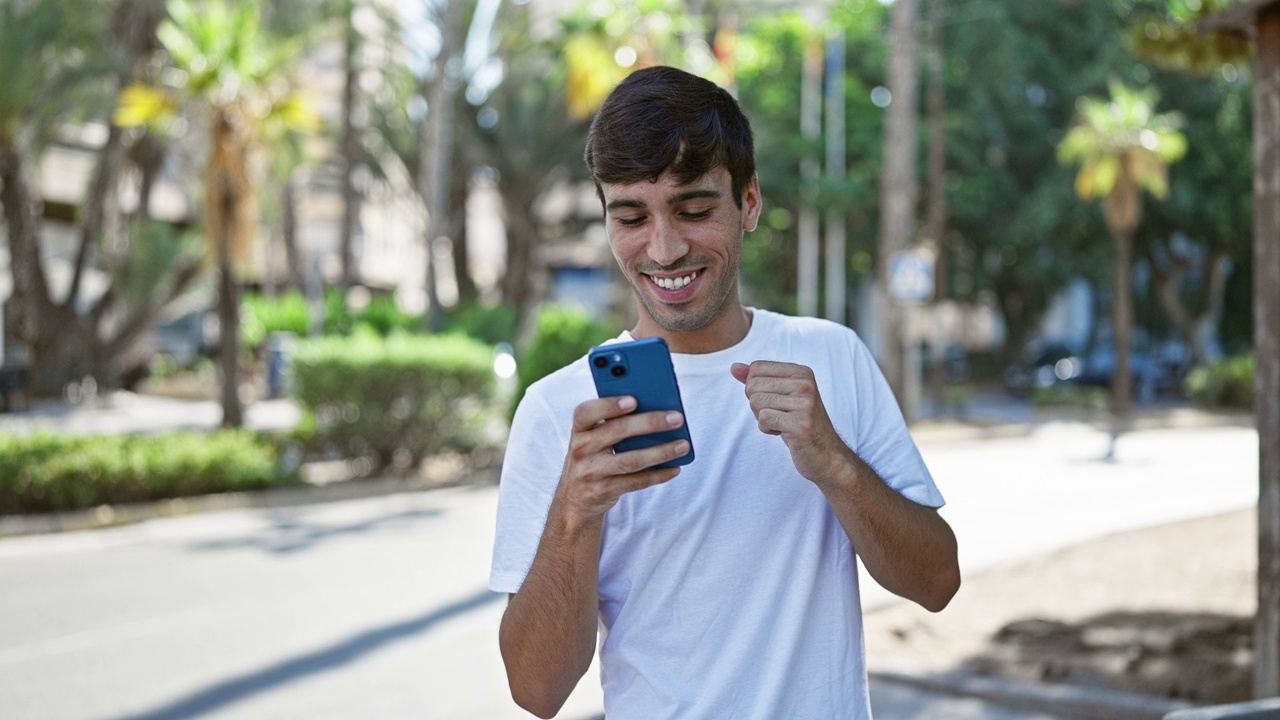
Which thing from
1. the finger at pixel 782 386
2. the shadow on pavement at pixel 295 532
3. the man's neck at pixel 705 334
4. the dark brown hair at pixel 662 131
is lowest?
the shadow on pavement at pixel 295 532

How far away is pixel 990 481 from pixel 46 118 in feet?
66.0

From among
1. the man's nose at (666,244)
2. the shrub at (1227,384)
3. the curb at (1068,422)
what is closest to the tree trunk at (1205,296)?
the shrub at (1227,384)

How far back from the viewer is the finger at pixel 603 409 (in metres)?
1.88

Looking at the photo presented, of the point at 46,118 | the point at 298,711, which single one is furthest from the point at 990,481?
the point at 46,118

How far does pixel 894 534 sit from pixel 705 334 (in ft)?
1.46

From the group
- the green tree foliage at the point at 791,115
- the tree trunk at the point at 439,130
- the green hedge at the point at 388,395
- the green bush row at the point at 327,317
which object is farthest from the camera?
the green tree foliage at the point at 791,115

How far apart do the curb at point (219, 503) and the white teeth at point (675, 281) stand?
1189cm

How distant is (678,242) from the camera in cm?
213

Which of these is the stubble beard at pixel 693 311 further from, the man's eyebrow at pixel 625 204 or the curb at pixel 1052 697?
the curb at pixel 1052 697

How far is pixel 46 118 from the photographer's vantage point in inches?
1067

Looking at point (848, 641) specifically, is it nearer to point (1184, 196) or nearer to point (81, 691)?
point (81, 691)

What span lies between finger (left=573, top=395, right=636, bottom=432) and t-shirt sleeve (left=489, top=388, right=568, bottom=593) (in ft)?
0.84

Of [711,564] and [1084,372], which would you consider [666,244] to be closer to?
[711,564]

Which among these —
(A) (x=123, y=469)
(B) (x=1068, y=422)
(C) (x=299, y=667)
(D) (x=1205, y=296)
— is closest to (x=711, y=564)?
(C) (x=299, y=667)
